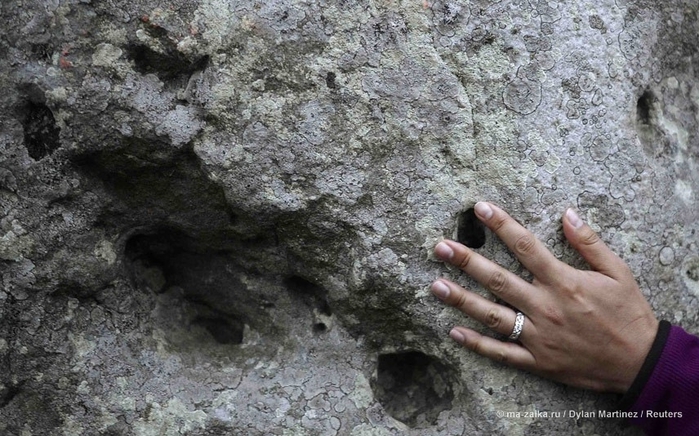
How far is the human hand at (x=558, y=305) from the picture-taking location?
3.97 feet

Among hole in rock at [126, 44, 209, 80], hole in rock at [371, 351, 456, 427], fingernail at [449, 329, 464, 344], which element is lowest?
hole in rock at [371, 351, 456, 427]

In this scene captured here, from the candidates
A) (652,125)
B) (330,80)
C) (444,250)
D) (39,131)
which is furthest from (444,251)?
(39,131)

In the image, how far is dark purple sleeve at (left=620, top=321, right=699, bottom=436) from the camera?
1204 millimetres

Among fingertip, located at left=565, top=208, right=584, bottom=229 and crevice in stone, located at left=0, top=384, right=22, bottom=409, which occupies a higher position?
fingertip, located at left=565, top=208, right=584, bottom=229

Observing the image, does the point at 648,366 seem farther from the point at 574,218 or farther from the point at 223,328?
the point at 223,328

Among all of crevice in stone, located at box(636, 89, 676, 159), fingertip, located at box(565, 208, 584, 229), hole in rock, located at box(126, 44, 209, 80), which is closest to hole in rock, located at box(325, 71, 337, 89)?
hole in rock, located at box(126, 44, 209, 80)

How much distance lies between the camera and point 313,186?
1.22m

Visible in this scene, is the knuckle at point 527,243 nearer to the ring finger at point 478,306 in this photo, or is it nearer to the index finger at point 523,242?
the index finger at point 523,242

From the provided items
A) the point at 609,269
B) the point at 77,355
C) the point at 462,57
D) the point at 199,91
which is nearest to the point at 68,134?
the point at 199,91

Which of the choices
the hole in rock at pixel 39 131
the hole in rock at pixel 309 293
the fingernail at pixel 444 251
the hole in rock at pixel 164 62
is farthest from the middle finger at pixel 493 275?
the hole in rock at pixel 39 131

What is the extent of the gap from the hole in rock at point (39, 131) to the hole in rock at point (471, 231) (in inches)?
27.0

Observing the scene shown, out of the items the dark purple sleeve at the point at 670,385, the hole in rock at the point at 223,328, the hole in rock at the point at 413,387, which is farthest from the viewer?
the hole in rock at the point at 223,328

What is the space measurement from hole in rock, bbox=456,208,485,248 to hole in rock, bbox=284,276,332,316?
0.26m

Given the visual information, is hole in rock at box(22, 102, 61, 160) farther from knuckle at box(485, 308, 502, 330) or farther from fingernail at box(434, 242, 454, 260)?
knuckle at box(485, 308, 502, 330)
